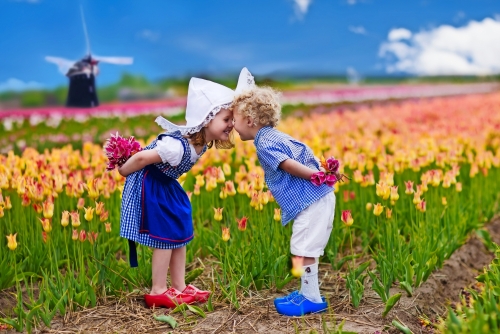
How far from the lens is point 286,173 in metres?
3.21

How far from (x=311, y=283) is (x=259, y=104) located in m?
0.91

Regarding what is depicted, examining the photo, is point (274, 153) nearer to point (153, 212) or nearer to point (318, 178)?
point (318, 178)

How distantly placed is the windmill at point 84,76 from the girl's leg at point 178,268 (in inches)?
47.6

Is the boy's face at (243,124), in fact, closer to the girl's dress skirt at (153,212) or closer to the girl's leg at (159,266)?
the girl's dress skirt at (153,212)

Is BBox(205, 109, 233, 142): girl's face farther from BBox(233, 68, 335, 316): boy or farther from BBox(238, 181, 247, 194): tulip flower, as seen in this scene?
BBox(238, 181, 247, 194): tulip flower

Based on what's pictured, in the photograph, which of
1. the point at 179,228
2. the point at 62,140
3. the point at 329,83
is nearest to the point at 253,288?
the point at 179,228

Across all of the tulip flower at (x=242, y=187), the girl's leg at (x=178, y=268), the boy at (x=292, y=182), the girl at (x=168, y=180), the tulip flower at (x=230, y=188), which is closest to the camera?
the boy at (x=292, y=182)

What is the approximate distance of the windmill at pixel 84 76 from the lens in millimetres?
4129

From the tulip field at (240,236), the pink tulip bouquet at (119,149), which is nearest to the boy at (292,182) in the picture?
the tulip field at (240,236)

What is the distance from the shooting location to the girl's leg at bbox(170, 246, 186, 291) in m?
3.49

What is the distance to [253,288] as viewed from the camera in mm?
3609

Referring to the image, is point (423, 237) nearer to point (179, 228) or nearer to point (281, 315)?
point (281, 315)

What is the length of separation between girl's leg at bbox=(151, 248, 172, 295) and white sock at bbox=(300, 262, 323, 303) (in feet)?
2.30

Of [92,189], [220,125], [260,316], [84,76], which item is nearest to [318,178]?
[220,125]
